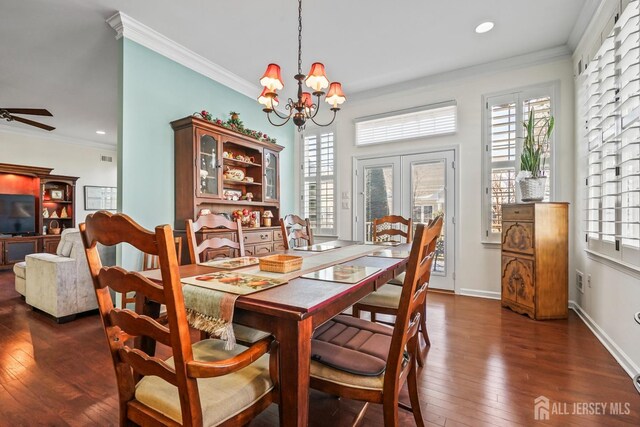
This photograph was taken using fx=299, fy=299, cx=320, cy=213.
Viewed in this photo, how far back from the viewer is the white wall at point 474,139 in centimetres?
332

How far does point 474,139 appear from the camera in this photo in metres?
3.77

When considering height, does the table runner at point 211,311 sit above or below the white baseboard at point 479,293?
above

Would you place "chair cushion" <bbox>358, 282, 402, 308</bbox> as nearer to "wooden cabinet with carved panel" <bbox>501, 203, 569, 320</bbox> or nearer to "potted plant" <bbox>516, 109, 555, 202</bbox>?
"wooden cabinet with carved panel" <bbox>501, 203, 569, 320</bbox>

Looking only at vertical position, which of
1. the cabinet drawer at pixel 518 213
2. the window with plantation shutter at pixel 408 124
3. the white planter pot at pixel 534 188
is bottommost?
the cabinet drawer at pixel 518 213

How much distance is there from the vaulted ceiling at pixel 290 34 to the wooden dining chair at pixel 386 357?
2529 millimetres

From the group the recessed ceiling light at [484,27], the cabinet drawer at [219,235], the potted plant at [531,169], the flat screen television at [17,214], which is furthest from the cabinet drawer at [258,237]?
the flat screen television at [17,214]

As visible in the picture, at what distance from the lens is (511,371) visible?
2.00 metres

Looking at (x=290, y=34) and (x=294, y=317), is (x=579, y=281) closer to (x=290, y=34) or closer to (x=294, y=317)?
(x=294, y=317)

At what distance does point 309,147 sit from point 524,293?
360 centimetres

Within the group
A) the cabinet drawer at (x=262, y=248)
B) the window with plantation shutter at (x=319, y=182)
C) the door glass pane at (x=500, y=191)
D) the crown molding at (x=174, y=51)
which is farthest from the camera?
the window with plantation shutter at (x=319, y=182)

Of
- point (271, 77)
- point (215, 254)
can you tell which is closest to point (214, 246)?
point (271, 77)

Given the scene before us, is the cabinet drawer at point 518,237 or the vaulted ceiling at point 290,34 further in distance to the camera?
the cabinet drawer at point 518,237

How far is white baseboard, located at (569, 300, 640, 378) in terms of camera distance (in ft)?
6.39

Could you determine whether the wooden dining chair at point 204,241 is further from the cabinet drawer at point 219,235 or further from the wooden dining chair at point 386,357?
the cabinet drawer at point 219,235
